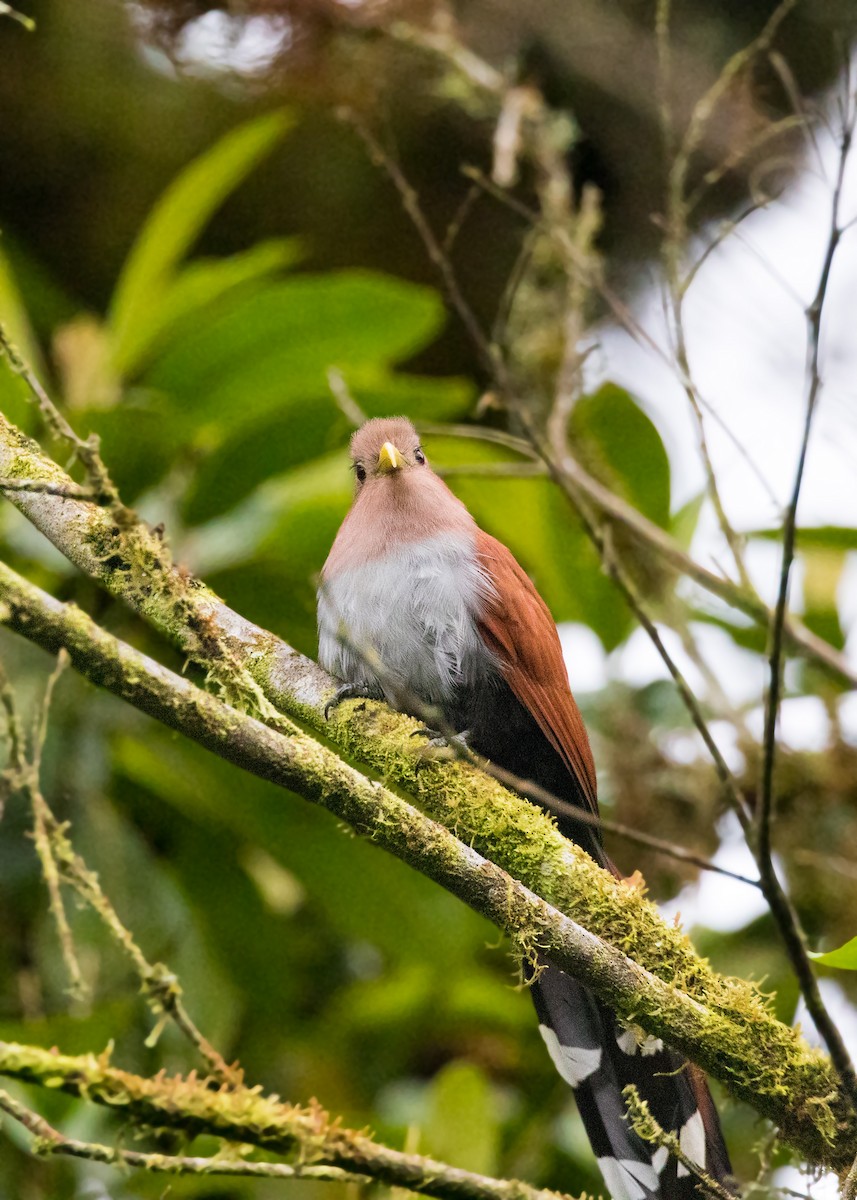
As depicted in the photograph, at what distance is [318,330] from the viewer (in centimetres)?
357

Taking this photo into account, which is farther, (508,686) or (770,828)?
(508,686)

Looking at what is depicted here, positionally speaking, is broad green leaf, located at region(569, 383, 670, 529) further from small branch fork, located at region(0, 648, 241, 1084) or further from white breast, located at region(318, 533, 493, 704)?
small branch fork, located at region(0, 648, 241, 1084)

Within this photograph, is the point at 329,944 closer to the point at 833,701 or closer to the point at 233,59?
the point at 833,701

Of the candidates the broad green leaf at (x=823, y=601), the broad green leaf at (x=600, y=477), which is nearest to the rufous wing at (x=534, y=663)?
the broad green leaf at (x=600, y=477)

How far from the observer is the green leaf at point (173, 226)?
3508 millimetres

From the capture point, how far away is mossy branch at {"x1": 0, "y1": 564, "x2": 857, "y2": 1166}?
5.59 ft

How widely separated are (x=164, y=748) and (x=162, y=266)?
1.38 meters

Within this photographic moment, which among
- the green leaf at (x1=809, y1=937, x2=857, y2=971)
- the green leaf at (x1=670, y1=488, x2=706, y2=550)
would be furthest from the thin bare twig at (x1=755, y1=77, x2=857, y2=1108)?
the green leaf at (x1=670, y1=488, x2=706, y2=550)

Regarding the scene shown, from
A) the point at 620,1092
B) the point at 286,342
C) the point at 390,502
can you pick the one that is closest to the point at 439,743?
the point at 620,1092

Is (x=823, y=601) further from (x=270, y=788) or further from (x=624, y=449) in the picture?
(x=270, y=788)

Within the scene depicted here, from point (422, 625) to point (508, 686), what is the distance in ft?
0.75

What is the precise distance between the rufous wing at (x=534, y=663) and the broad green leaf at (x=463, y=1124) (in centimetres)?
77

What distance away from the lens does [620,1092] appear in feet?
8.44

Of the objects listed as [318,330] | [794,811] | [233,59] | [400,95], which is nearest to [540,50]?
[400,95]
